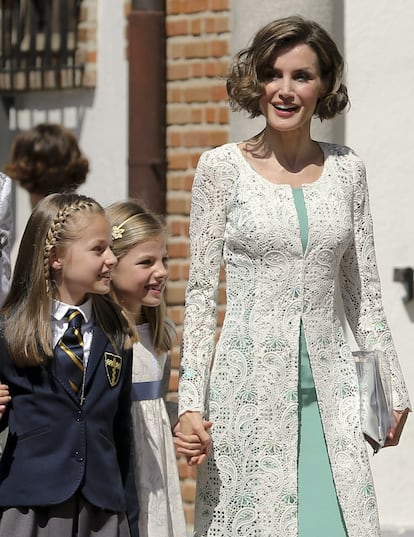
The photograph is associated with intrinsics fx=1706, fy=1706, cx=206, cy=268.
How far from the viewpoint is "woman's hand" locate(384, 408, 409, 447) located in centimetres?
482

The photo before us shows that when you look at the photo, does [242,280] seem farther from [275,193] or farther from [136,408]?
[136,408]

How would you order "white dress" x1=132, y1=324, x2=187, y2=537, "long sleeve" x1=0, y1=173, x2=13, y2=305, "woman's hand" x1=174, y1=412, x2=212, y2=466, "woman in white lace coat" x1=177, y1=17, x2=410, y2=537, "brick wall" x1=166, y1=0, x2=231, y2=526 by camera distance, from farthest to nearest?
"brick wall" x1=166, y1=0, x2=231, y2=526
"long sleeve" x1=0, y1=173, x2=13, y2=305
"white dress" x1=132, y1=324, x2=187, y2=537
"woman in white lace coat" x1=177, y1=17, x2=410, y2=537
"woman's hand" x1=174, y1=412, x2=212, y2=466

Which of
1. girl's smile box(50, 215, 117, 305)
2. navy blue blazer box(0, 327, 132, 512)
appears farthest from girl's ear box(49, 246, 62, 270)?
navy blue blazer box(0, 327, 132, 512)

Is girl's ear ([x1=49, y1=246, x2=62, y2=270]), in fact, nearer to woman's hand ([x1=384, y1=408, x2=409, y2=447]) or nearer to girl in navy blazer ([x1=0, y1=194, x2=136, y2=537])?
girl in navy blazer ([x1=0, y1=194, x2=136, y2=537])

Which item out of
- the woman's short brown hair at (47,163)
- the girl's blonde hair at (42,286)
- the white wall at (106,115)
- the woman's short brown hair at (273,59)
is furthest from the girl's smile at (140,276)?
the white wall at (106,115)

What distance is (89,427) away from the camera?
15.8 ft

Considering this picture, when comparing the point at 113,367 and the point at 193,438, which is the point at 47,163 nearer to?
the point at 113,367

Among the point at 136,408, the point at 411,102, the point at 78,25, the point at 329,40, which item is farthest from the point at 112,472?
the point at 78,25

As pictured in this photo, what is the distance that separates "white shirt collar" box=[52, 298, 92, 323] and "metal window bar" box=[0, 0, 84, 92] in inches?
168

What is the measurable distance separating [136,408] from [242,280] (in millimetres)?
757

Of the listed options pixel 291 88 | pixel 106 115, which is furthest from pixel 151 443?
pixel 106 115

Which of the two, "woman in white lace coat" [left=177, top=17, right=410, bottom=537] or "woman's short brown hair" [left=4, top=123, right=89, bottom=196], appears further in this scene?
"woman's short brown hair" [left=4, top=123, right=89, bottom=196]

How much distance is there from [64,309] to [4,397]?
0.32 meters

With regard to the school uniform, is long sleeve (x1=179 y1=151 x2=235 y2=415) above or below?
above
